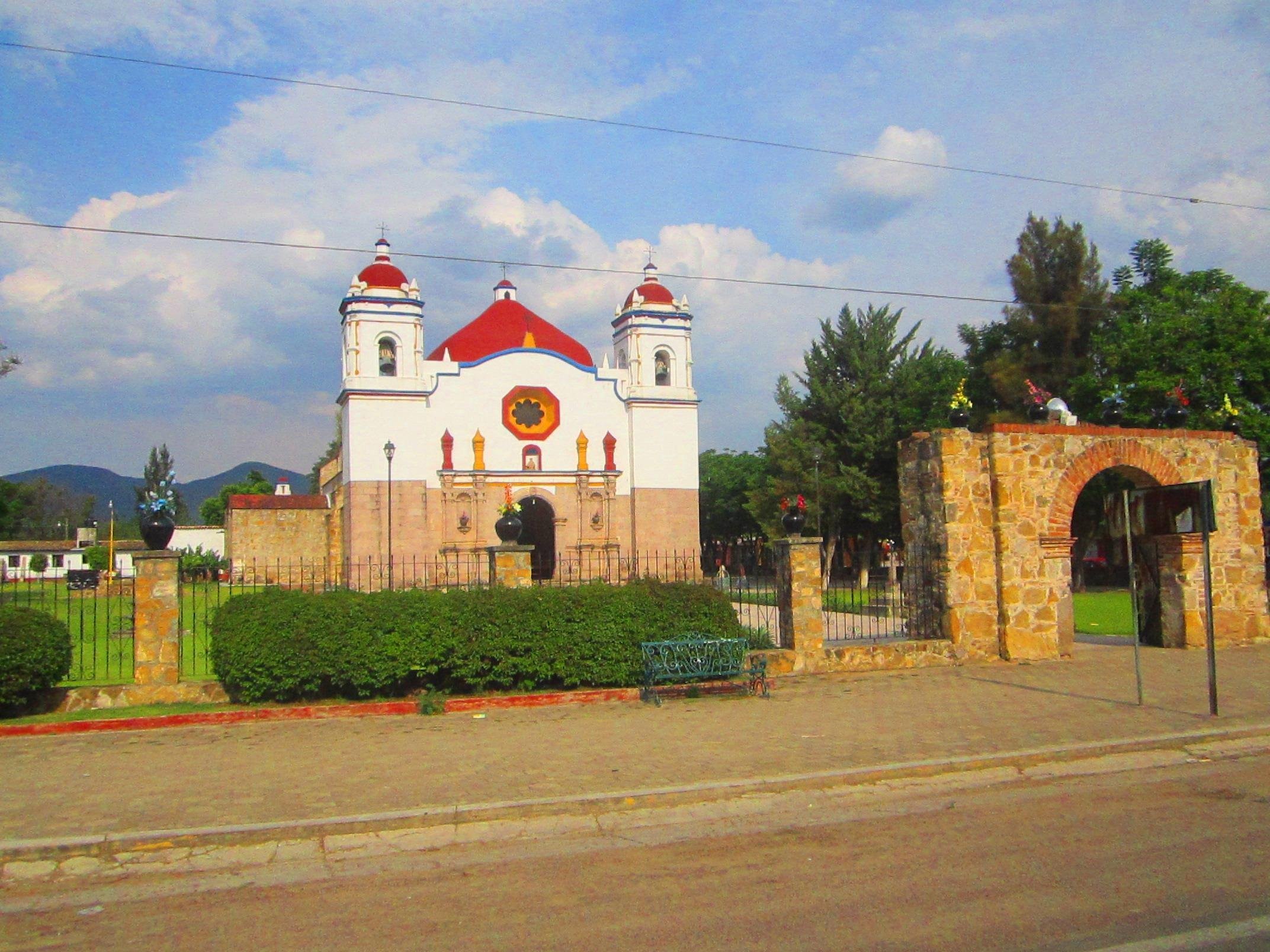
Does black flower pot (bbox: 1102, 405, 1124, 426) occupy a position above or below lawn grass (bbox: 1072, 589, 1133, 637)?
above

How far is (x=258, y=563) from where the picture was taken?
48781 millimetres

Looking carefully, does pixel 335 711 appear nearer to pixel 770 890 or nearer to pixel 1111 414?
Answer: pixel 770 890

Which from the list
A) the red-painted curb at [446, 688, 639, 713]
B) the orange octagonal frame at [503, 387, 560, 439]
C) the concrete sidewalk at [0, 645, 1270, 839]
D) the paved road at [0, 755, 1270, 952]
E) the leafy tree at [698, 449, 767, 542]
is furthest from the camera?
the leafy tree at [698, 449, 767, 542]

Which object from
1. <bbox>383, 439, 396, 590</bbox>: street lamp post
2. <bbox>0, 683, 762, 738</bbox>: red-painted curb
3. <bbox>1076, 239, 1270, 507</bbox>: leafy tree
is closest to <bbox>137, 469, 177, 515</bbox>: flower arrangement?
<bbox>0, 683, 762, 738</bbox>: red-painted curb

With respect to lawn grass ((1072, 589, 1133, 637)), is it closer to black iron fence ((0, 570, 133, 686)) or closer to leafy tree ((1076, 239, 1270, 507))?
leafy tree ((1076, 239, 1270, 507))

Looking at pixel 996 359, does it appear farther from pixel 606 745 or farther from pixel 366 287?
pixel 606 745

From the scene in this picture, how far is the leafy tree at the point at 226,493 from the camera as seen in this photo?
282 ft

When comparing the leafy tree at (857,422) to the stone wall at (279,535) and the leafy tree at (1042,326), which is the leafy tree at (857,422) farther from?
the stone wall at (279,535)

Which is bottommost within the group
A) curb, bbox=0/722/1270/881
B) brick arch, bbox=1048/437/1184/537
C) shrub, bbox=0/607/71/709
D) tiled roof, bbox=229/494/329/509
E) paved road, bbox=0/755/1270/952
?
paved road, bbox=0/755/1270/952

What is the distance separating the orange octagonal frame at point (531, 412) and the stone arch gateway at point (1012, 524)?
28.9 metres

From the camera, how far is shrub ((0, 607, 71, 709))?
33.5 feet

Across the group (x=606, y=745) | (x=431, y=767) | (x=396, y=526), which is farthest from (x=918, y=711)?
(x=396, y=526)

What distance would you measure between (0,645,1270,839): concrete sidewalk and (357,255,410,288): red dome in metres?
33.9

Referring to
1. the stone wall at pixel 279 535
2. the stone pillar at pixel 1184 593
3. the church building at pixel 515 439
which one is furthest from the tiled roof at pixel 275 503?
the stone pillar at pixel 1184 593
